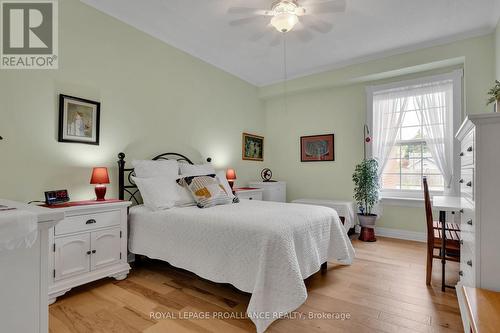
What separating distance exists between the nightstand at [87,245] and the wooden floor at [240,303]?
0.13 meters

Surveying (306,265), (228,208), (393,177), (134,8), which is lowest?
(306,265)

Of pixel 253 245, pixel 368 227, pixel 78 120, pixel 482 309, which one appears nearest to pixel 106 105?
pixel 78 120

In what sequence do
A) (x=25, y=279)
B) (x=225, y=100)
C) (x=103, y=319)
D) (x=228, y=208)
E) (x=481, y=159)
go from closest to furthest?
(x=25, y=279) < (x=481, y=159) < (x=103, y=319) < (x=228, y=208) < (x=225, y=100)

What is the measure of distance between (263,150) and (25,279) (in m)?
4.54

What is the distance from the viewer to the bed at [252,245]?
1716 millimetres

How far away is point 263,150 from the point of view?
5.20m

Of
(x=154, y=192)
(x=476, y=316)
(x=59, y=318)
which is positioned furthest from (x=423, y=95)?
(x=59, y=318)

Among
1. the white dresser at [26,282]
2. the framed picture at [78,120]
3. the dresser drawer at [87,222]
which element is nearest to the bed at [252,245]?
the dresser drawer at [87,222]

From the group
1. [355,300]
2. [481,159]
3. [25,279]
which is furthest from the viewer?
[355,300]

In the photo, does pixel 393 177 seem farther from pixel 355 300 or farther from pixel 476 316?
pixel 476 316

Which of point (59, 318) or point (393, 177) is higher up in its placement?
point (393, 177)

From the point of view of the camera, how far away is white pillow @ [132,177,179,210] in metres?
2.53

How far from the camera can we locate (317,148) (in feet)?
15.2

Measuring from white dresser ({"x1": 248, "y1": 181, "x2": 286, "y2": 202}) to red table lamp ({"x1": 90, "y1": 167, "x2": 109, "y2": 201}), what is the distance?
2616 millimetres
